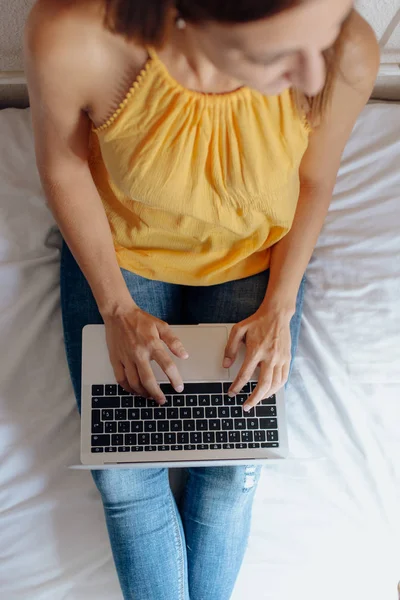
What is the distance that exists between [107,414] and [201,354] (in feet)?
0.55

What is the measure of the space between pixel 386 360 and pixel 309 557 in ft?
1.21

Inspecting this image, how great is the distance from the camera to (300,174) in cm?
82

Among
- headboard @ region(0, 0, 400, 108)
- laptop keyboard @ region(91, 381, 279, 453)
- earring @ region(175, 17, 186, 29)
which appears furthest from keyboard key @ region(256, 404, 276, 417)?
headboard @ region(0, 0, 400, 108)

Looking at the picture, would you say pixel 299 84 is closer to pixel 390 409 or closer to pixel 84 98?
pixel 84 98

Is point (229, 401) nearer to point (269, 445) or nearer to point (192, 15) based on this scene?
point (269, 445)

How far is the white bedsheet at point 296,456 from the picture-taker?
2.92 feet

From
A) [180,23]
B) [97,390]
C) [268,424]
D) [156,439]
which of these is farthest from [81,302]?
[180,23]

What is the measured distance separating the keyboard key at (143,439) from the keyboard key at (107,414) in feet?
0.17

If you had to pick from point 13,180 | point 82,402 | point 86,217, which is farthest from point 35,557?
point 13,180

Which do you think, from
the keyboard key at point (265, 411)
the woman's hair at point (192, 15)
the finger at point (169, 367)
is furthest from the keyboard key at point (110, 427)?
the woman's hair at point (192, 15)

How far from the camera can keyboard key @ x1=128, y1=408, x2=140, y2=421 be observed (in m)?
0.79

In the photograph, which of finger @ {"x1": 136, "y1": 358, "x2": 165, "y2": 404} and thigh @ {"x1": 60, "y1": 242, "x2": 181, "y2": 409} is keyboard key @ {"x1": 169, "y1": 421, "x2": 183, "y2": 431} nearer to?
finger @ {"x1": 136, "y1": 358, "x2": 165, "y2": 404}

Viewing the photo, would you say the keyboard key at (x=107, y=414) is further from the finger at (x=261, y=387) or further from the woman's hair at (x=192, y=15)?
the woman's hair at (x=192, y=15)

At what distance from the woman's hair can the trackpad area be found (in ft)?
1.16
